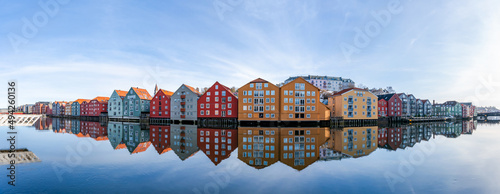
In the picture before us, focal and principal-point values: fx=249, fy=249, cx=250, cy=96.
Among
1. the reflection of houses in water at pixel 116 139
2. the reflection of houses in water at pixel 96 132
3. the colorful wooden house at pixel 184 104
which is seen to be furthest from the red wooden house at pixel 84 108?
the reflection of houses in water at pixel 116 139

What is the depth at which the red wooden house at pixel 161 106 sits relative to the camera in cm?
7506

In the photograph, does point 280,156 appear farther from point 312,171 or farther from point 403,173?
point 403,173

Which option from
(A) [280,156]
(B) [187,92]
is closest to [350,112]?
(B) [187,92]

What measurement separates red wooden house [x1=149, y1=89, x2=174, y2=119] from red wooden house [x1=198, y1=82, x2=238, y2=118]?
1232cm

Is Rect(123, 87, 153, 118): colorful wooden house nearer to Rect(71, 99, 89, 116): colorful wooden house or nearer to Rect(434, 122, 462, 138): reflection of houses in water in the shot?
Rect(71, 99, 89, 116): colorful wooden house

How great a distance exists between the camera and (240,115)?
6253cm

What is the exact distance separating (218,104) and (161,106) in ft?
68.0

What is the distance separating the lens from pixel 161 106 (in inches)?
2997

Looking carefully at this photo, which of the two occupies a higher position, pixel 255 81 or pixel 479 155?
pixel 255 81

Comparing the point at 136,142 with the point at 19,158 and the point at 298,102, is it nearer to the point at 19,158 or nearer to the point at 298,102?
the point at 19,158

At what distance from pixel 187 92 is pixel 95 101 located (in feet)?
205

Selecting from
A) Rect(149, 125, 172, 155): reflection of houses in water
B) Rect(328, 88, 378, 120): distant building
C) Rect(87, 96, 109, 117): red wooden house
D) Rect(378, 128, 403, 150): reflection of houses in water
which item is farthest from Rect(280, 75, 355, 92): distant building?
Rect(149, 125, 172, 155): reflection of houses in water

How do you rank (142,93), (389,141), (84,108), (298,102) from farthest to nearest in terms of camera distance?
1. (84,108)
2. (142,93)
3. (298,102)
4. (389,141)

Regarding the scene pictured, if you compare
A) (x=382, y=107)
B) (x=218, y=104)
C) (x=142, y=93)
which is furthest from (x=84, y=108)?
(x=382, y=107)
